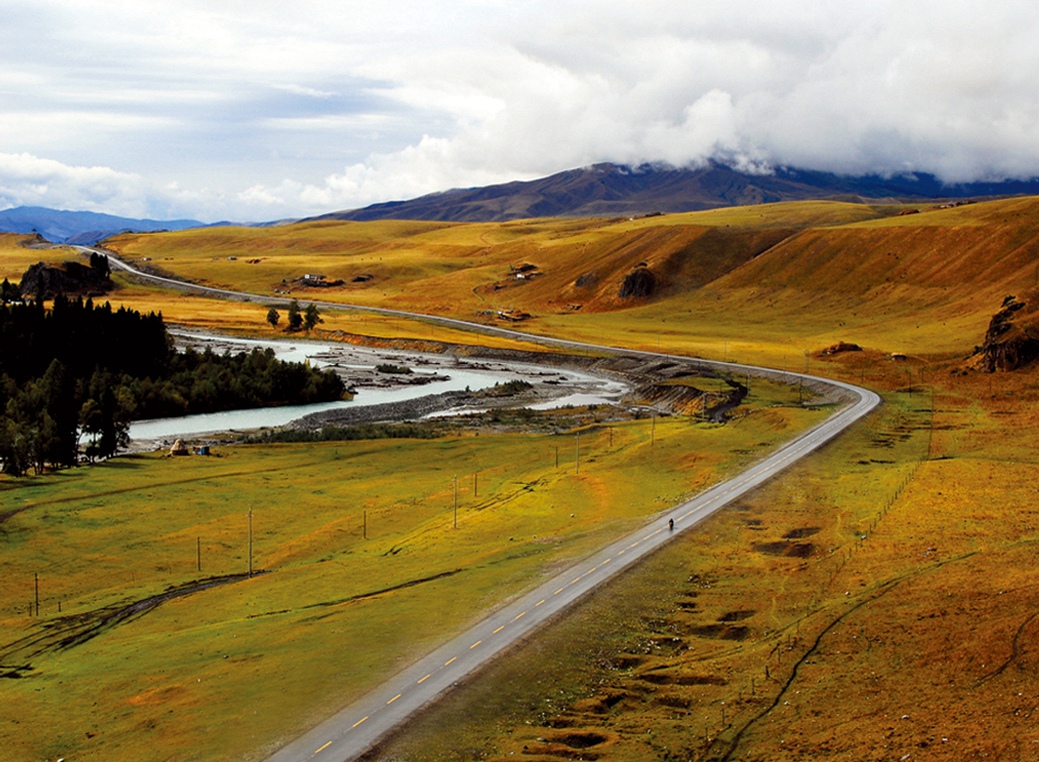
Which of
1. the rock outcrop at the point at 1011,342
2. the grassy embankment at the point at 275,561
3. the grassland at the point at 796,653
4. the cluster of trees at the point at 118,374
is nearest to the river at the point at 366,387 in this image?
the cluster of trees at the point at 118,374

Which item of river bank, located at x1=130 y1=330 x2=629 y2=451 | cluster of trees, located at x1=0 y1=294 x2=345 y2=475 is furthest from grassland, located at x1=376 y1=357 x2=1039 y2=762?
river bank, located at x1=130 y1=330 x2=629 y2=451

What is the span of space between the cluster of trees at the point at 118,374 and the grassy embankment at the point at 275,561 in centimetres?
2023

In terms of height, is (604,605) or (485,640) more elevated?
(604,605)

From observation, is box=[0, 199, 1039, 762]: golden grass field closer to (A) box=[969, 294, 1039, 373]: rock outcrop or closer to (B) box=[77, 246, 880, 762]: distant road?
(B) box=[77, 246, 880, 762]: distant road

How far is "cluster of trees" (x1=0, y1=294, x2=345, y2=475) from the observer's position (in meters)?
106

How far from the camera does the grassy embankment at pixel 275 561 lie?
1521 inches

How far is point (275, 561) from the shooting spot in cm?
6456

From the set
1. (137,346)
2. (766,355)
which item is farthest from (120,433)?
(766,355)

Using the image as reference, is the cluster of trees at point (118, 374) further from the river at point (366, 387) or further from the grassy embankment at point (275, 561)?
the grassy embankment at point (275, 561)

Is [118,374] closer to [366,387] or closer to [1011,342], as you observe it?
[366,387]

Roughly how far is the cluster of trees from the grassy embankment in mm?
20234

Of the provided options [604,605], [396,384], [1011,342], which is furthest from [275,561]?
[1011,342]

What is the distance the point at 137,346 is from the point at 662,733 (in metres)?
121

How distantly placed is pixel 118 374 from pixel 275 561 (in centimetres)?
7656
